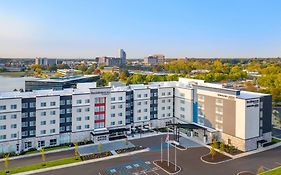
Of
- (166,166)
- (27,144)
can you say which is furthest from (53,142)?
(166,166)

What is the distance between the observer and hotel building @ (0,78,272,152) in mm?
45625

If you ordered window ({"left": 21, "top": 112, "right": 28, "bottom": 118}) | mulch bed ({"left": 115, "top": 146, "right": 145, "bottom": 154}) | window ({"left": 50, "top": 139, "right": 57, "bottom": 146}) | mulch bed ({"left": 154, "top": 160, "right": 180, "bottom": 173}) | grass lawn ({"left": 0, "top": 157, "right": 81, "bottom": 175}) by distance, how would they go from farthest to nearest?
window ({"left": 50, "top": 139, "right": 57, "bottom": 146}), window ({"left": 21, "top": 112, "right": 28, "bottom": 118}), mulch bed ({"left": 115, "top": 146, "right": 145, "bottom": 154}), mulch bed ({"left": 154, "top": 160, "right": 180, "bottom": 173}), grass lawn ({"left": 0, "top": 157, "right": 81, "bottom": 175})

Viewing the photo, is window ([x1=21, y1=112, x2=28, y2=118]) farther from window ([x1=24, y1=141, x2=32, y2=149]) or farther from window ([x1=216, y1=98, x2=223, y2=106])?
window ([x1=216, y1=98, x2=223, y2=106])

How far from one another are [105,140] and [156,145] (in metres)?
9.83

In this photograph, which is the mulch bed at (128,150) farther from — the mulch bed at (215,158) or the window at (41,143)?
the window at (41,143)

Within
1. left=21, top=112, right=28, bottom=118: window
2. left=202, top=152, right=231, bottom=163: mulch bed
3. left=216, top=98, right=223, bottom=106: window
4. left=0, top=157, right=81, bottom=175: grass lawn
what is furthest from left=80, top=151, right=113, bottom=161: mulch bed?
left=216, top=98, right=223, bottom=106: window

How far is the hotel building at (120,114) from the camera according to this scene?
45.6 m

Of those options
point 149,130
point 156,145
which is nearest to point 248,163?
point 156,145

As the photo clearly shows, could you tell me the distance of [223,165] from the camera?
39.6 metres

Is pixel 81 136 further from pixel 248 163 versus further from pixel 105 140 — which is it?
pixel 248 163

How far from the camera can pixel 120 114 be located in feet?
182

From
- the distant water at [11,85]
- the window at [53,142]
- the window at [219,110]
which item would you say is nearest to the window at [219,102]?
the window at [219,110]

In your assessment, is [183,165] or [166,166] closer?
[166,166]

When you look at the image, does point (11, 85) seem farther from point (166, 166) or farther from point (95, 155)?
point (166, 166)
